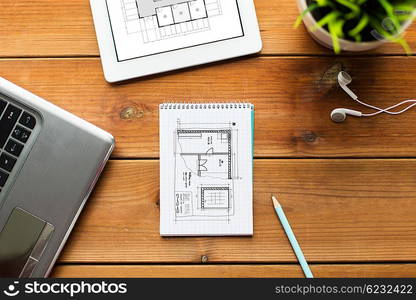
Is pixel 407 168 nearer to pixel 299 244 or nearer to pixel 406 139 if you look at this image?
pixel 406 139

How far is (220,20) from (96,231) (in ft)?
1.19

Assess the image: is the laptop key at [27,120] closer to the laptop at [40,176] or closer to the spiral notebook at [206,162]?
the laptop at [40,176]

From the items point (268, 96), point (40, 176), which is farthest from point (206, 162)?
point (40, 176)

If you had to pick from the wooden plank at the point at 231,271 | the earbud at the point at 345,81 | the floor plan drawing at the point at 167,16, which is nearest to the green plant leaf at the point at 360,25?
the earbud at the point at 345,81

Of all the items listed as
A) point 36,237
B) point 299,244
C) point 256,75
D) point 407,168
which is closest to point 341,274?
point 299,244

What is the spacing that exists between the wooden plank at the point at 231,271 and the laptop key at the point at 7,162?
162mm

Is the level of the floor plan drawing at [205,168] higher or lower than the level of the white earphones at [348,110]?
lower

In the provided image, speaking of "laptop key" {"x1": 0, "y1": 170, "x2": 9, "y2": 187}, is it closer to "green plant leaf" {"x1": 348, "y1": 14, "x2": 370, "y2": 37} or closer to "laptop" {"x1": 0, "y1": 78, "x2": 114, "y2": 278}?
"laptop" {"x1": 0, "y1": 78, "x2": 114, "y2": 278}

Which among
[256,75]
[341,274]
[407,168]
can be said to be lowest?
[341,274]

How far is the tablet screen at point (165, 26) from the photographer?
74cm

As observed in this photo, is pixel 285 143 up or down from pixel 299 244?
up

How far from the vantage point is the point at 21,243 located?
0.70 m

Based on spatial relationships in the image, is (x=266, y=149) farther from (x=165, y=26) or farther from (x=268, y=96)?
(x=165, y=26)

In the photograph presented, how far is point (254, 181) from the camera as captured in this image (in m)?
0.75
